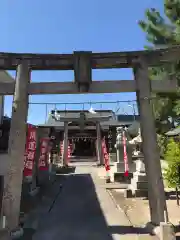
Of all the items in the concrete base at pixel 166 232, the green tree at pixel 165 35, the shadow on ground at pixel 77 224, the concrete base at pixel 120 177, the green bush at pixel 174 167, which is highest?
the green tree at pixel 165 35

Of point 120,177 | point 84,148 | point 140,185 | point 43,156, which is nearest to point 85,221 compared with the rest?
point 140,185

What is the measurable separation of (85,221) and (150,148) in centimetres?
350

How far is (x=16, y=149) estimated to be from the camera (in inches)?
306

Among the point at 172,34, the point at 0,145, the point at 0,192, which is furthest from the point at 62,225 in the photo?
the point at 172,34

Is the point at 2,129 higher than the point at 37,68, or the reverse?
the point at 37,68

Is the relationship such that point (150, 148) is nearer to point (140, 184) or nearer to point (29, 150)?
point (29, 150)

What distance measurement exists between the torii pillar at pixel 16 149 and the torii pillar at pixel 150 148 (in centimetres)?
387

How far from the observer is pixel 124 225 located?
26.9ft

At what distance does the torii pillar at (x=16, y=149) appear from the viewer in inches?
292

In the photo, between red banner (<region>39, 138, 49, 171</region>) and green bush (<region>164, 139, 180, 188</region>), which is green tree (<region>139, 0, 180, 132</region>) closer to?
green bush (<region>164, 139, 180, 188</region>)

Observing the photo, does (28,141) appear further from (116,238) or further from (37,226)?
(116,238)

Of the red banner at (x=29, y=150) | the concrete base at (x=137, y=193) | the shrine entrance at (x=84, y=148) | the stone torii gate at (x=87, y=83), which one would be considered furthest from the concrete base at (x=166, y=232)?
the shrine entrance at (x=84, y=148)

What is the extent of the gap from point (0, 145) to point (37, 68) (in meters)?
4.47

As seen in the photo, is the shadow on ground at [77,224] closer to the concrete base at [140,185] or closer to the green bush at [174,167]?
the concrete base at [140,185]
